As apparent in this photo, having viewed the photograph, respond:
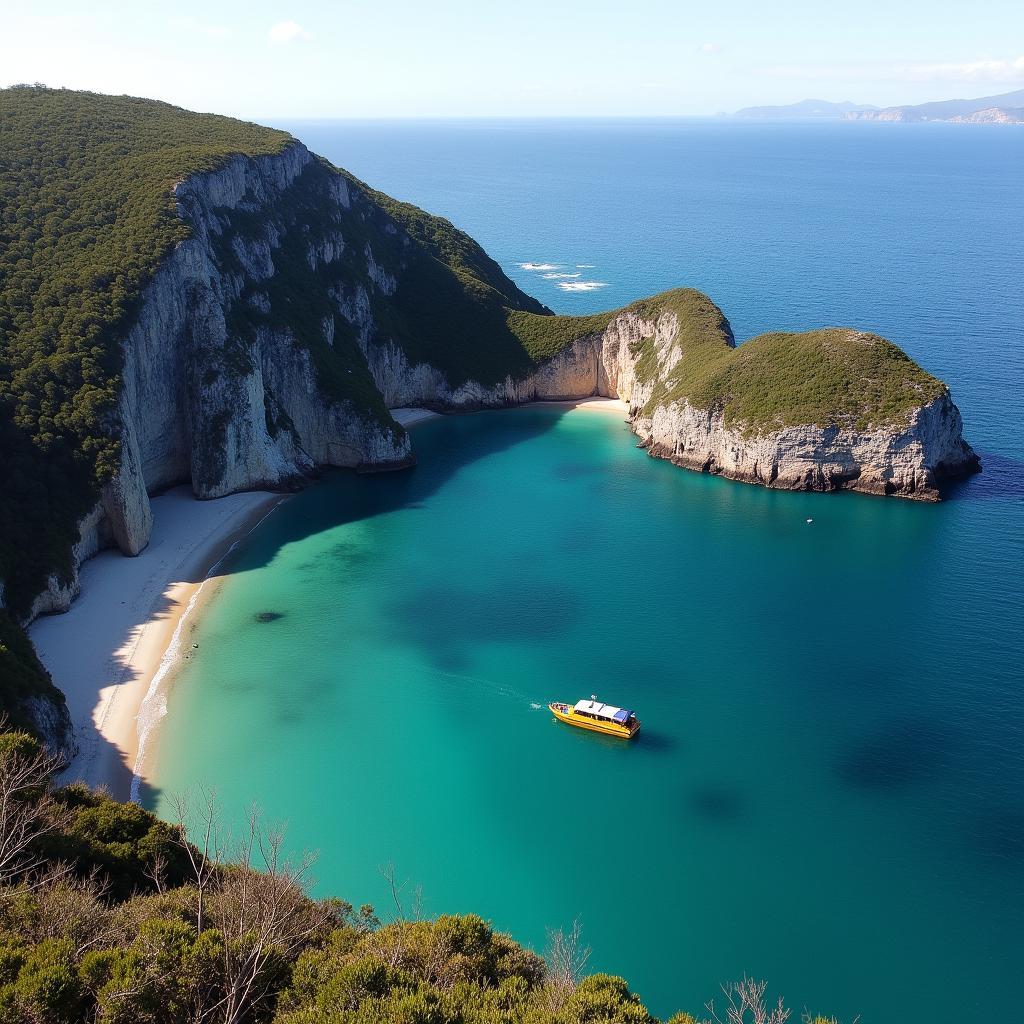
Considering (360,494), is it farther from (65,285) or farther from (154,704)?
(154,704)

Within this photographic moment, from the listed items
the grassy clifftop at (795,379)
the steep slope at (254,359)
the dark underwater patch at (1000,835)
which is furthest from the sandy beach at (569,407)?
the dark underwater patch at (1000,835)

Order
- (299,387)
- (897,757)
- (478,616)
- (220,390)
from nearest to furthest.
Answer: (897,757) < (478,616) < (220,390) < (299,387)

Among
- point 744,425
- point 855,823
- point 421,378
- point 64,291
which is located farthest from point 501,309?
point 855,823

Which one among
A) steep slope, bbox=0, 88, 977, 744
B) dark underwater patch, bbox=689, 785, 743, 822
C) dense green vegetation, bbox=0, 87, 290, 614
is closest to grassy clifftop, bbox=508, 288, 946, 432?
steep slope, bbox=0, 88, 977, 744

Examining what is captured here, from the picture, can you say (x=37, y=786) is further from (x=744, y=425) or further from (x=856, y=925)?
(x=744, y=425)

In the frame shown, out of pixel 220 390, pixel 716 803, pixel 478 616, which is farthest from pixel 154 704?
pixel 220 390
